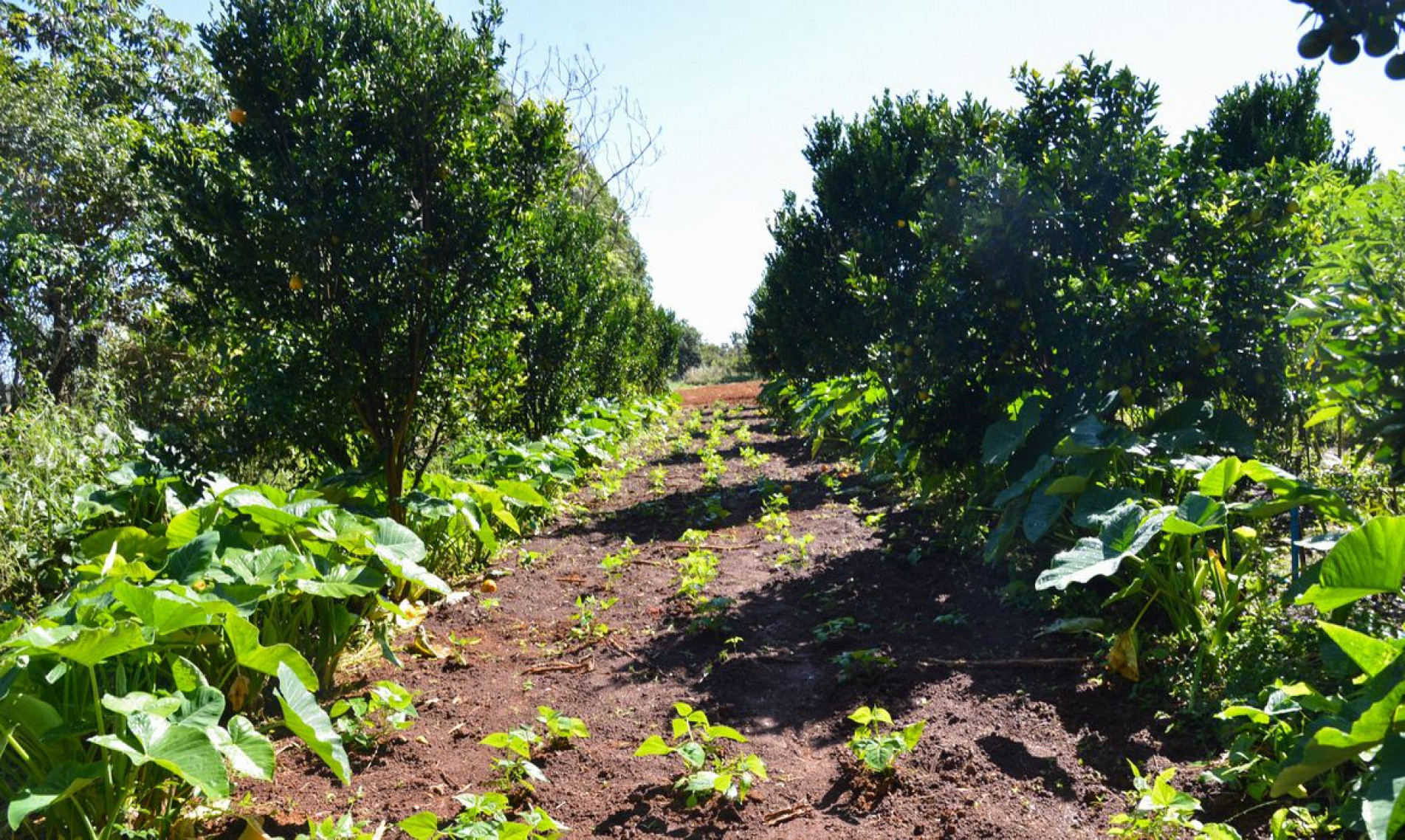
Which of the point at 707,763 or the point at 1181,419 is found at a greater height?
the point at 1181,419

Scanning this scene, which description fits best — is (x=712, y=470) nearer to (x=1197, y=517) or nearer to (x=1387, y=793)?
(x=1197, y=517)

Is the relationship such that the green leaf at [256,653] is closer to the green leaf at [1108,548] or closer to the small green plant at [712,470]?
the green leaf at [1108,548]

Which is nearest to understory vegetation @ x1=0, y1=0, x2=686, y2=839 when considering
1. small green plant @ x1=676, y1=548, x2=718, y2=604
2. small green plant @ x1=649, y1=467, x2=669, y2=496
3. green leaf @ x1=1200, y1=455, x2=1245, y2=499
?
small green plant @ x1=676, y1=548, x2=718, y2=604

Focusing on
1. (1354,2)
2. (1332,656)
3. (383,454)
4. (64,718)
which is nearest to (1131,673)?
(1332,656)

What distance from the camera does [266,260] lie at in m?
4.14

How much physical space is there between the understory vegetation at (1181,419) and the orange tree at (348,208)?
237 cm

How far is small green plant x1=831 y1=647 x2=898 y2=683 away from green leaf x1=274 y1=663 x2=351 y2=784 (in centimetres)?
193

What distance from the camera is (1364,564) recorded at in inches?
73.2

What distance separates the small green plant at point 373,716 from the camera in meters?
2.90

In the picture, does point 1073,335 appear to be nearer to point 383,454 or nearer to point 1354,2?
point 1354,2

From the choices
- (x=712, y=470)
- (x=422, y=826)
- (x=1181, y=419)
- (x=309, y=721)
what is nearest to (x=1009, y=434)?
(x=1181, y=419)

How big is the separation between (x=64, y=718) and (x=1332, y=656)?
3177 mm

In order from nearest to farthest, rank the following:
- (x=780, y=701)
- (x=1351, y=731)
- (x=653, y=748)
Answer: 1. (x=1351, y=731)
2. (x=653, y=748)
3. (x=780, y=701)

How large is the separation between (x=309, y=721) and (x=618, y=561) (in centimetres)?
328
